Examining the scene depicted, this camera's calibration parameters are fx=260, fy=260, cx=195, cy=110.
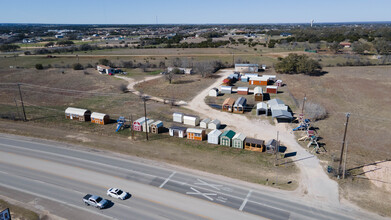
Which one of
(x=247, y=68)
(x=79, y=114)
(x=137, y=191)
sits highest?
(x=247, y=68)

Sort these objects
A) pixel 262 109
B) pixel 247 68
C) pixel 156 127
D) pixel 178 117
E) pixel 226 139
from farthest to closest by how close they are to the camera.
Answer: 1. pixel 247 68
2. pixel 262 109
3. pixel 178 117
4. pixel 156 127
5. pixel 226 139

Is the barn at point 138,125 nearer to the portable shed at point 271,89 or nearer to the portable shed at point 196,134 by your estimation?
the portable shed at point 196,134

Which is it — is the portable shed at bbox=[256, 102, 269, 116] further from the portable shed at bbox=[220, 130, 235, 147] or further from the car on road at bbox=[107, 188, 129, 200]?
the car on road at bbox=[107, 188, 129, 200]

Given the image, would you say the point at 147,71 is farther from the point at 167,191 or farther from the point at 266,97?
the point at 167,191

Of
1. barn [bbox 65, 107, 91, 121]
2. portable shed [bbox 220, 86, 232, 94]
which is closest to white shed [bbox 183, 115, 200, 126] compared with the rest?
barn [bbox 65, 107, 91, 121]

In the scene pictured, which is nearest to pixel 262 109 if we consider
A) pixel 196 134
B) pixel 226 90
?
pixel 196 134

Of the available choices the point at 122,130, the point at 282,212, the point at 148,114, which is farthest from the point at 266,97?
the point at 282,212

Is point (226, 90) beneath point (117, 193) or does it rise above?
above

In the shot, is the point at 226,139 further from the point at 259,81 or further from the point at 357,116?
the point at 259,81
